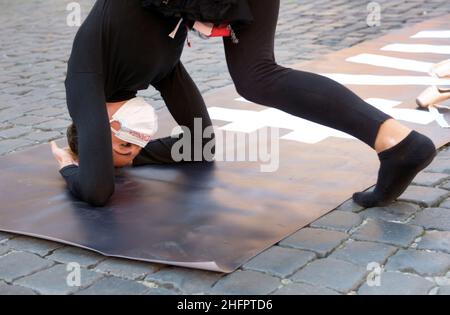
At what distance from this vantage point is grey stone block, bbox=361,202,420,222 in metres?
3.13

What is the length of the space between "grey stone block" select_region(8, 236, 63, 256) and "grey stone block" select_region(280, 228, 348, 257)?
0.97 meters

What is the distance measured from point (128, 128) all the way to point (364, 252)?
1.47 m

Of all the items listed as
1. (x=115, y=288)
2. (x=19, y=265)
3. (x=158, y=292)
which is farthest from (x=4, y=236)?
(x=158, y=292)

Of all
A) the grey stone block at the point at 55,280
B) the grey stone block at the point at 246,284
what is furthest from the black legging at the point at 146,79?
the grey stone block at the point at 246,284

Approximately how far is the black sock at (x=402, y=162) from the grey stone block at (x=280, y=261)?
1.61ft

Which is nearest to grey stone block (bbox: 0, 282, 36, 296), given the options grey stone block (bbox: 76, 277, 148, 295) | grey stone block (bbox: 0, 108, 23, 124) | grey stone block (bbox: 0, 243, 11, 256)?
grey stone block (bbox: 76, 277, 148, 295)

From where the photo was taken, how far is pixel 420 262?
271cm

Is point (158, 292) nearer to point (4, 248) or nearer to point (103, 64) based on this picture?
point (4, 248)

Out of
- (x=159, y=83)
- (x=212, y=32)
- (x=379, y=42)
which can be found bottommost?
(x=379, y=42)

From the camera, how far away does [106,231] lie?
122 inches

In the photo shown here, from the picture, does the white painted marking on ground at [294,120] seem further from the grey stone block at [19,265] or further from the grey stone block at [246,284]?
the grey stone block at [19,265]
